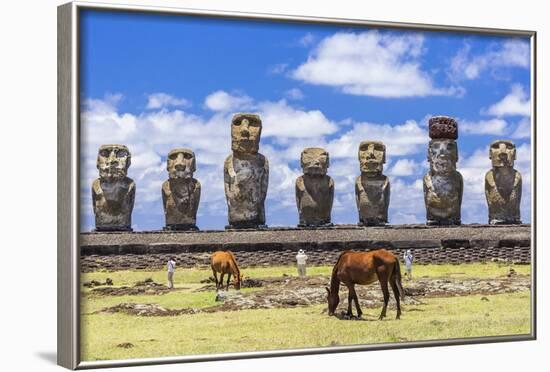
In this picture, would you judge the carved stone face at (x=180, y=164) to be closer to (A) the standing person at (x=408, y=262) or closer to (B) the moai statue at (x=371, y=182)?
(B) the moai statue at (x=371, y=182)

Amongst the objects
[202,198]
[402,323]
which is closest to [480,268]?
[402,323]

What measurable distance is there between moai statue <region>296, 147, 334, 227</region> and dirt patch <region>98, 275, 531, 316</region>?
0.66 metres

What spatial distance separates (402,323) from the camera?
12.6m

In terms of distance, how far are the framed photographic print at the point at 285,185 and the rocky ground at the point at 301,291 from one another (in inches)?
0.7

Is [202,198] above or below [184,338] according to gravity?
above

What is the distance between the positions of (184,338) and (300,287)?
1.47m

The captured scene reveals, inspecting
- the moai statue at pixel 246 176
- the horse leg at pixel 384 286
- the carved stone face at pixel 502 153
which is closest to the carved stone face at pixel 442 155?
the carved stone face at pixel 502 153

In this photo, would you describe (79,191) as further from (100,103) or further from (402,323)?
(402,323)

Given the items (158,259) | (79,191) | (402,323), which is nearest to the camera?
(79,191)

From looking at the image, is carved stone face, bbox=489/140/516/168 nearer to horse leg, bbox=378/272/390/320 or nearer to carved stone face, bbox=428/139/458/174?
carved stone face, bbox=428/139/458/174

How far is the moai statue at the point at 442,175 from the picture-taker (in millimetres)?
12883

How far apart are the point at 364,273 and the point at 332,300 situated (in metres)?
0.47

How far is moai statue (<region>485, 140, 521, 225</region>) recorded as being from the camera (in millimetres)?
13180

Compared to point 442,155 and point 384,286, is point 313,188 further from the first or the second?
point 442,155
